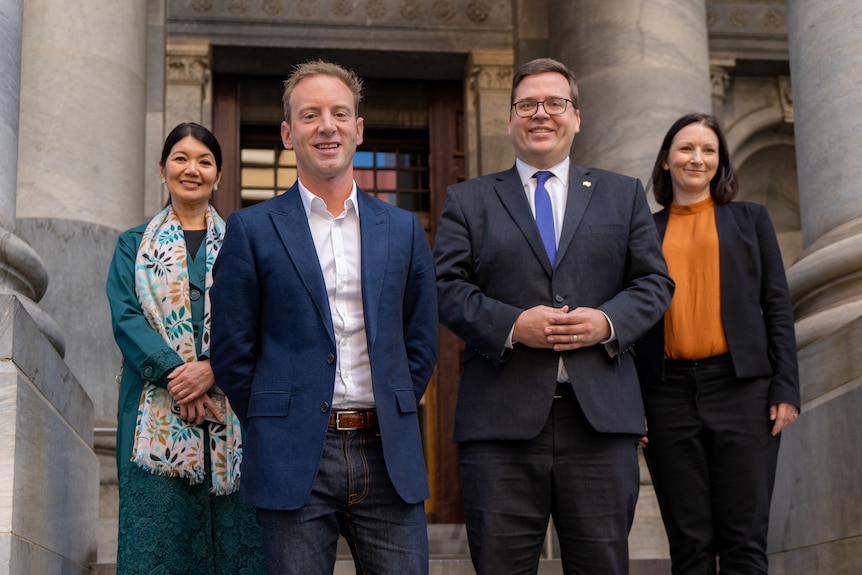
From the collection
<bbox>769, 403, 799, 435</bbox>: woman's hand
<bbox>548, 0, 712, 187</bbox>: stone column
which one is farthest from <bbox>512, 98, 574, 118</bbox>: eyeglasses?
<bbox>548, 0, 712, 187</bbox>: stone column

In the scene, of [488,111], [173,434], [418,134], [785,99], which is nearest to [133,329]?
[173,434]

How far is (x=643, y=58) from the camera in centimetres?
970

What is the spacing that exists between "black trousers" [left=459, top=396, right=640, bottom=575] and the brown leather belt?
0.62 metres

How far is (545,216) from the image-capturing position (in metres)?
4.60

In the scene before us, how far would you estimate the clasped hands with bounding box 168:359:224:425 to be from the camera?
456cm

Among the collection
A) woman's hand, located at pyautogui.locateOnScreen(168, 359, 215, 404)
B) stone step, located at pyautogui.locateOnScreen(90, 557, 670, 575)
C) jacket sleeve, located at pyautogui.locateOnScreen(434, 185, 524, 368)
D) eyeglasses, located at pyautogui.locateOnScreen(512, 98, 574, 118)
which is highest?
eyeglasses, located at pyautogui.locateOnScreen(512, 98, 574, 118)

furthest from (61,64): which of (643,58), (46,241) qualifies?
(643,58)

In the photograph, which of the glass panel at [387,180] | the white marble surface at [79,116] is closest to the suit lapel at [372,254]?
the white marble surface at [79,116]

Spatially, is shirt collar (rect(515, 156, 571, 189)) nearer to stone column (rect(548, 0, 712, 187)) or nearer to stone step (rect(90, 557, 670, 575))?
stone step (rect(90, 557, 670, 575))

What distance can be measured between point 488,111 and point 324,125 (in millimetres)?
8306

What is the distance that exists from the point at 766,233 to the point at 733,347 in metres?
0.58

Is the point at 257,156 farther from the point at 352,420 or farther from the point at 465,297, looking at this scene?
the point at 352,420

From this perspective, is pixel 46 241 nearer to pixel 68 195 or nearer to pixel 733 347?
pixel 68 195

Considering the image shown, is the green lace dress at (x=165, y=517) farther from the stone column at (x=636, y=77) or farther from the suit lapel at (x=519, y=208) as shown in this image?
the stone column at (x=636, y=77)
